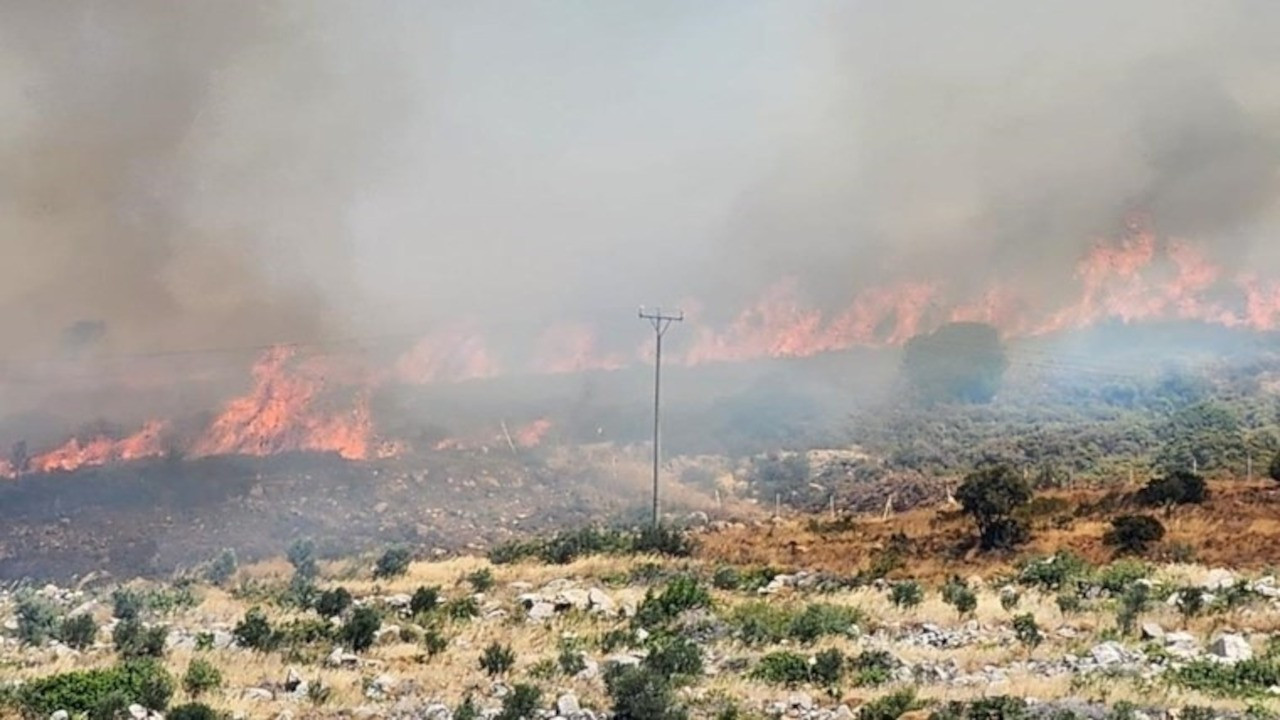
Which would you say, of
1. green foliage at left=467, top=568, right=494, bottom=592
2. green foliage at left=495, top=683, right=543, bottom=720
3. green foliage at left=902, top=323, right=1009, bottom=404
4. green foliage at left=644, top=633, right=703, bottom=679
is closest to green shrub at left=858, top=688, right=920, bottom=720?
green foliage at left=644, top=633, right=703, bottom=679

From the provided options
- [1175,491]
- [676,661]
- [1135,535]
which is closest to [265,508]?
[1135,535]

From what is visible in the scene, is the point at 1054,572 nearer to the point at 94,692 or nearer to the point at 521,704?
the point at 521,704

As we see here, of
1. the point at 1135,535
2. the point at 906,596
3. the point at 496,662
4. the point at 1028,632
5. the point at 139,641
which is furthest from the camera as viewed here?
the point at 1135,535

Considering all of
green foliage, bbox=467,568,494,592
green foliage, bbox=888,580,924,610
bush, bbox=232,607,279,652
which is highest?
green foliage, bbox=888,580,924,610

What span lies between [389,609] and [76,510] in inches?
1404

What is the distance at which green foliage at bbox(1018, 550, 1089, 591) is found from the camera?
99.1 ft

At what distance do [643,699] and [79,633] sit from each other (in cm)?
1472

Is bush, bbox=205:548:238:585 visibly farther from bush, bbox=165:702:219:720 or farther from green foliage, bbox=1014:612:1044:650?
green foliage, bbox=1014:612:1044:650

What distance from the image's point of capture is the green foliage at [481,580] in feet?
108

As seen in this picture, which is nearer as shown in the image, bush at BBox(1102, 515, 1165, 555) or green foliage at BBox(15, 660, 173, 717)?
green foliage at BBox(15, 660, 173, 717)

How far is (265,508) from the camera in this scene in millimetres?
56938

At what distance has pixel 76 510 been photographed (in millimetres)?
57781

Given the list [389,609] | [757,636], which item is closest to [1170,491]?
[757,636]

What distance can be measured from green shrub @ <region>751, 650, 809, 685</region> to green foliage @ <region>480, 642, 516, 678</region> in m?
4.37
